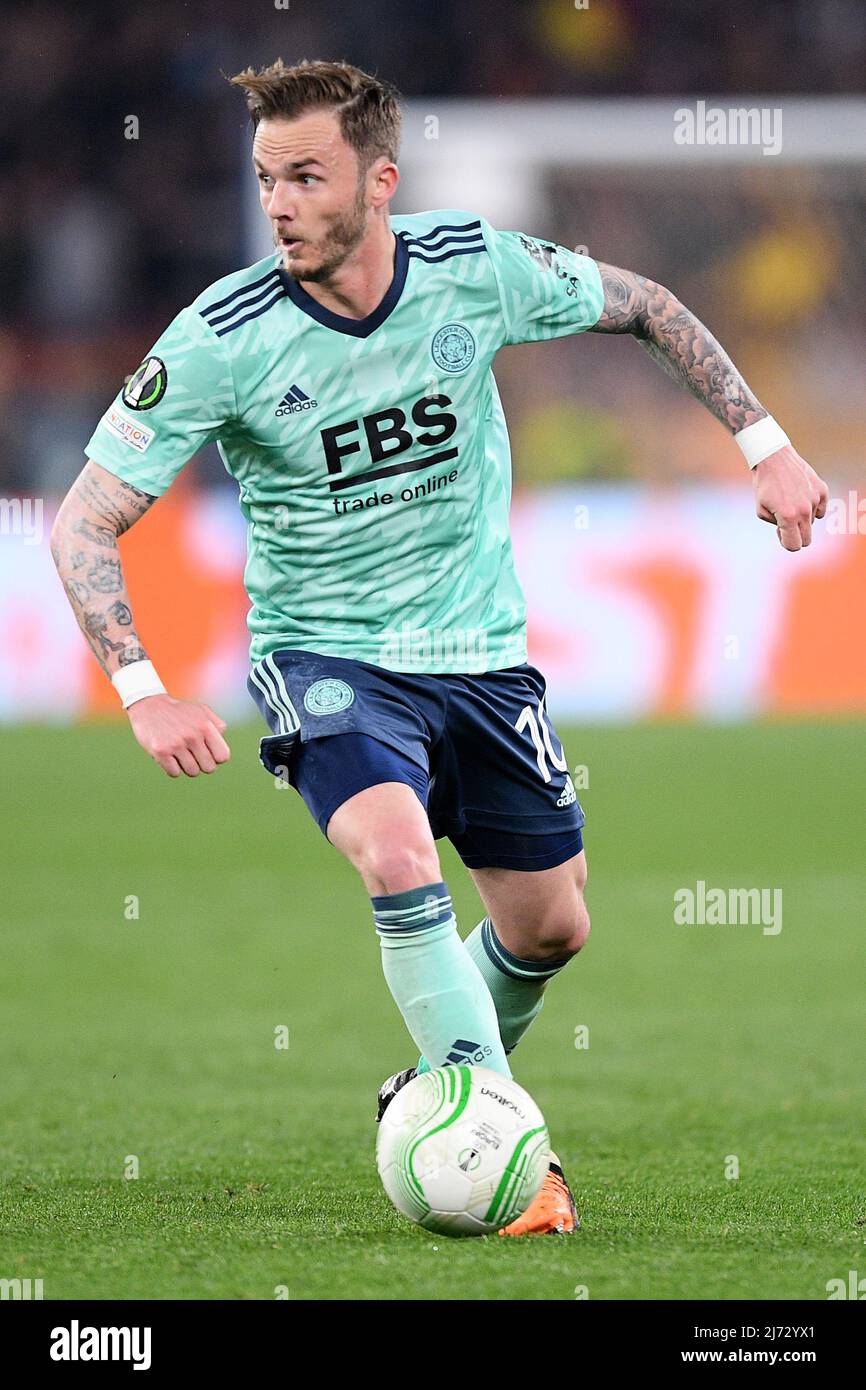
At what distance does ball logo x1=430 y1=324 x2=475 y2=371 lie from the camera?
181 inches

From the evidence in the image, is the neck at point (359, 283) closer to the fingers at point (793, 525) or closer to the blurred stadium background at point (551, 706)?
the fingers at point (793, 525)

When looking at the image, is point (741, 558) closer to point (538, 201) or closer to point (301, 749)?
point (538, 201)

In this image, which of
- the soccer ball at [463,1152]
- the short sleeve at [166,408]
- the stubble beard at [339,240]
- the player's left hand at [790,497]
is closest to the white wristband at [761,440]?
the player's left hand at [790,497]

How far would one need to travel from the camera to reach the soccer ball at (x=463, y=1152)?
4000mm

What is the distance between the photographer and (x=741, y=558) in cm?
1457

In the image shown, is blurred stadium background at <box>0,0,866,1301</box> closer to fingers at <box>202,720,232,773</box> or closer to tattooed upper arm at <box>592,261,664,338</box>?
fingers at <box>202,720,232,773</box>

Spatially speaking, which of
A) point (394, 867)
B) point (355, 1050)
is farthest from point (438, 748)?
point (355, 1050)

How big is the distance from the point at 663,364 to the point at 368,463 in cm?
86

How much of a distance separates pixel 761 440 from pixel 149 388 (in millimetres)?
1374

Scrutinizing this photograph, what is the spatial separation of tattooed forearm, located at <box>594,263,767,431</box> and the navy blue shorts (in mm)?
757

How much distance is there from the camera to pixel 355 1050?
7.09 m

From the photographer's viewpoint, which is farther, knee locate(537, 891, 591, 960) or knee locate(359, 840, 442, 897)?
knee locate(537, 891, 591, 960)
